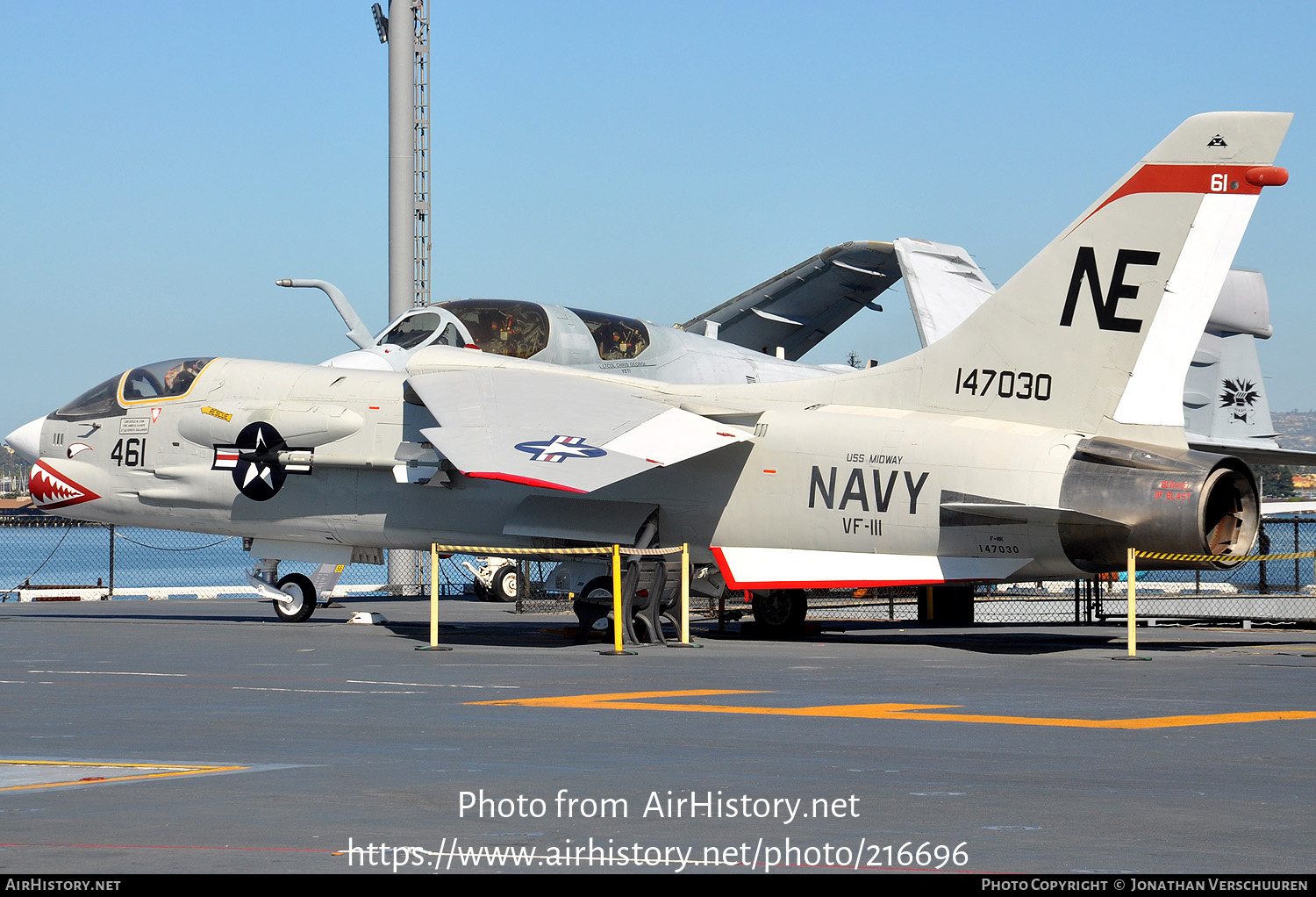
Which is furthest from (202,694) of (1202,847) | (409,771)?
(1202,847)

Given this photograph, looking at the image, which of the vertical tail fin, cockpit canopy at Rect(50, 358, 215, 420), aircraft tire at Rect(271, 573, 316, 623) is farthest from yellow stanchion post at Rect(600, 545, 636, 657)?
cockpit canopy at Rect(50, 358, 215, 420)

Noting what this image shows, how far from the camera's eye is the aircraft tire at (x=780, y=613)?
19.5 metres

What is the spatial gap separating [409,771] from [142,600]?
22.8m

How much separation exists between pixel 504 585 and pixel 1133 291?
17320 millimetres

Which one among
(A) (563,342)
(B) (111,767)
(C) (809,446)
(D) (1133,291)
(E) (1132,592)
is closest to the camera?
(B) (111,767)

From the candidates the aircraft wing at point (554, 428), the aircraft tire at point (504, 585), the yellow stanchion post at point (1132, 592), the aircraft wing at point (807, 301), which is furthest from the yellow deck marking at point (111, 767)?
the aircraft tire at point (504, 585)

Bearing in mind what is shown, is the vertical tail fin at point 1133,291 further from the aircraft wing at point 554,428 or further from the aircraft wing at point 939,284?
the aircraft wing at point 939,284

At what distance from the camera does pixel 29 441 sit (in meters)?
21.1

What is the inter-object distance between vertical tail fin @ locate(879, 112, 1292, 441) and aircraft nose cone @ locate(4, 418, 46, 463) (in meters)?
13.8

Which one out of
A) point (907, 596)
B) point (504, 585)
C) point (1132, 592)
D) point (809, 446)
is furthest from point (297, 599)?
point (907, 596)

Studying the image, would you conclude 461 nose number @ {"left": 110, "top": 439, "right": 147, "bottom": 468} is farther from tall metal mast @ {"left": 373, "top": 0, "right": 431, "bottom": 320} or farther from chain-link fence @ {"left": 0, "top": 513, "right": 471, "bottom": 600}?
tall metal mast @ {"left": 373, "top": 0, "right": 431, "bottom": 320}

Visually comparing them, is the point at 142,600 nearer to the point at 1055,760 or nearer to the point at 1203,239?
the point at 1203,239

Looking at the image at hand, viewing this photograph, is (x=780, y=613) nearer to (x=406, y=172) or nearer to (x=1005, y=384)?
(x=1005, y=384)

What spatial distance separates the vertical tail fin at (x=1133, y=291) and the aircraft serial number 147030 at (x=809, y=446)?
0.07 ft
